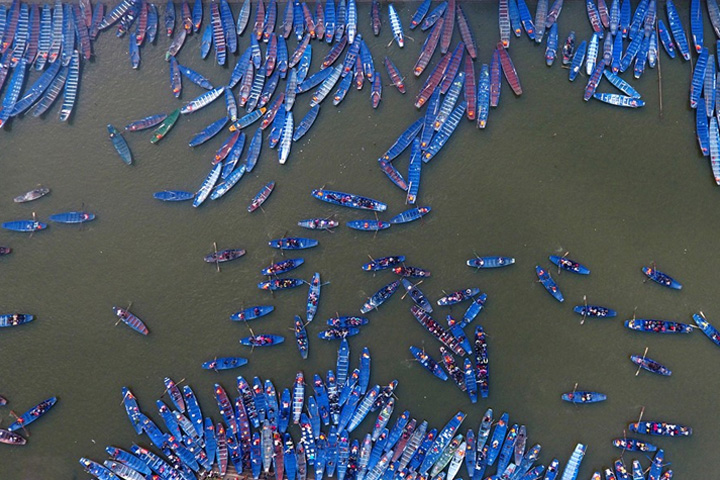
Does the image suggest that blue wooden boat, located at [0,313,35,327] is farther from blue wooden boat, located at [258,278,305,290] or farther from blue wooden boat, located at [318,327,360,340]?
blue wooden boat, located at [318,327,360,340]

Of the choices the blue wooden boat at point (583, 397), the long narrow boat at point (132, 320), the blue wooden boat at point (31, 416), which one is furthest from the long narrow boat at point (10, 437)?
the blue wooden boat at point (583, 397)

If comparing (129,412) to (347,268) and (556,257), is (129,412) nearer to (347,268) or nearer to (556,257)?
(347,268)

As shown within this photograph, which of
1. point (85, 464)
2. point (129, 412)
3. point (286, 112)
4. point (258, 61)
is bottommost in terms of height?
point (85, 464)

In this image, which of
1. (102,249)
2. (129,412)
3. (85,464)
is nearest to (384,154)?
(102,249)

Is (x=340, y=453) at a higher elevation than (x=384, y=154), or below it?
below

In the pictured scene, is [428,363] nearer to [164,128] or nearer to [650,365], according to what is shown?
[650,365]

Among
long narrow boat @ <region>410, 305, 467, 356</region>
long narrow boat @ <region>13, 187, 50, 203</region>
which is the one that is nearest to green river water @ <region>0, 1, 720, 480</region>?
long narrow boat @ <region>13, 187, 50, 203</region>

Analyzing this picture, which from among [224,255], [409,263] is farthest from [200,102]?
[409,263]

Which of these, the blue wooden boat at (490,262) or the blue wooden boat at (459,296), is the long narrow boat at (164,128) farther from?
the blue wooden boat at (490,262)
